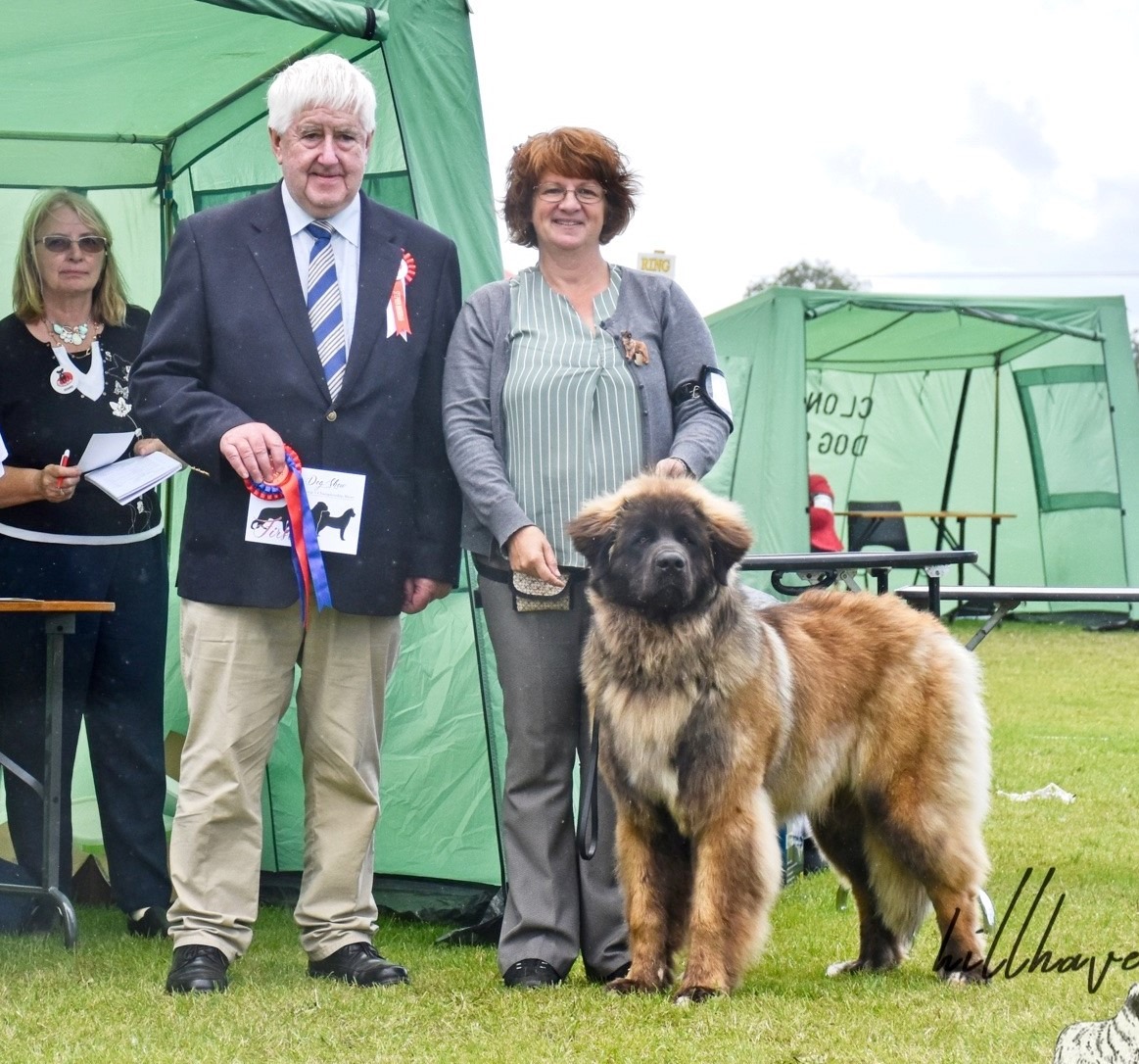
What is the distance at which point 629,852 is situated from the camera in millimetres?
3365

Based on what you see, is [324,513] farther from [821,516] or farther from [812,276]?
[812,276]

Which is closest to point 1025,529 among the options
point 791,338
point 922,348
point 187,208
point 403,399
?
point 922,348

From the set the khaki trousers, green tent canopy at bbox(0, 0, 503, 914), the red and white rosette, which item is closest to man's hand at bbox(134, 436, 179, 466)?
green tent canopy at bbox(0, 0, 503, 914)

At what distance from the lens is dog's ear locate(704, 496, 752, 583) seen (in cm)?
331

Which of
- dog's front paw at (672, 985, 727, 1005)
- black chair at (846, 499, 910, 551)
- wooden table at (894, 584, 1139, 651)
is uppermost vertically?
wooden table at (894, 584, 1139, 651)

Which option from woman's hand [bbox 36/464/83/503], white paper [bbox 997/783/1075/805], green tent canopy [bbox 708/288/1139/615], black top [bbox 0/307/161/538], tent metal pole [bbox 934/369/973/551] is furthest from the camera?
tent metal pole [bbox 934/369/973/551]

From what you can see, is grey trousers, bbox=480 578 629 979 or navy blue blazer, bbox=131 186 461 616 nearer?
navy blue blazer, bbox=131 186 461 616

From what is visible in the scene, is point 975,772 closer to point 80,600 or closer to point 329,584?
point 329,584

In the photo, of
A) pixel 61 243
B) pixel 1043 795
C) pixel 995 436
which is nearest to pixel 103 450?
pixel 61 243

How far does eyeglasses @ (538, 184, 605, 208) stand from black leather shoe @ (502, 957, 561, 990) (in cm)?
174

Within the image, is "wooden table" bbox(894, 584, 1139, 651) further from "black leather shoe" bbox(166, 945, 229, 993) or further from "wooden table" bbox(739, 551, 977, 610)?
"black leather shoe" bbox(166, 945, 229, 993)

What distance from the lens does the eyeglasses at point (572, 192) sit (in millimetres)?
3430

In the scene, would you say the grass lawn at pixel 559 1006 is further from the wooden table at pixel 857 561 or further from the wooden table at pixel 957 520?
the wooden table at pixel 957 520

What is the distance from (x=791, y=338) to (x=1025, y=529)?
4.36 meters
